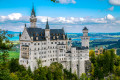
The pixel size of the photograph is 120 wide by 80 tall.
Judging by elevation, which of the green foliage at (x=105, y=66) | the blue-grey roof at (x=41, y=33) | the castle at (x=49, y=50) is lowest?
the green foliage at (x=105, y=66)

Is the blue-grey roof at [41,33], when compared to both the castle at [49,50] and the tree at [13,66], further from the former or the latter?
the tree at [13,66]

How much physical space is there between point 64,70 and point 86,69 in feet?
37.6

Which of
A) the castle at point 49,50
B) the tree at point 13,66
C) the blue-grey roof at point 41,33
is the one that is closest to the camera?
the castle at point 49,50

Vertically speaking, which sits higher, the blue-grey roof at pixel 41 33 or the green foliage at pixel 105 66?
the blue-grey roof at pixel 41 33

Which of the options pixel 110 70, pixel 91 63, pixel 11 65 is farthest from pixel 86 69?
pixel 11 65

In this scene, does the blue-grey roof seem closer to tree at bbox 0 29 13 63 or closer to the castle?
the castle

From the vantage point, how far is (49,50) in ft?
237

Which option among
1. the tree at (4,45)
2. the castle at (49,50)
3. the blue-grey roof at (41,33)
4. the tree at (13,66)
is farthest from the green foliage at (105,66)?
the tree at (4,45)

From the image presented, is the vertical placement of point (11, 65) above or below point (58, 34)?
below

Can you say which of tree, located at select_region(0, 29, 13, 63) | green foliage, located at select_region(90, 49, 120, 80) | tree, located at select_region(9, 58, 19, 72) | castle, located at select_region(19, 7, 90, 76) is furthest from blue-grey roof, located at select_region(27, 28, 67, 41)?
tree, located at select_region(0, 29, 13, 63)

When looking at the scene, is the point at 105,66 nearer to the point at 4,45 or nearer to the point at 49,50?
the point at 49,50

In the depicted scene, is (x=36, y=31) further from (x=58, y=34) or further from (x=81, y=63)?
(x=81, y=63)

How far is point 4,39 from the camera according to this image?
29766 millimetres

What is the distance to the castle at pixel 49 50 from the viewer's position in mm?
68188
